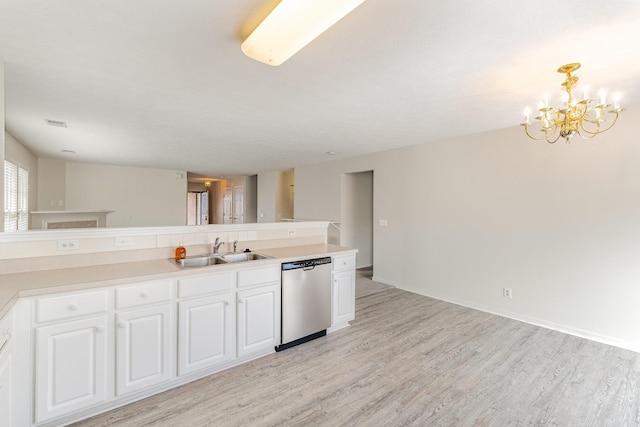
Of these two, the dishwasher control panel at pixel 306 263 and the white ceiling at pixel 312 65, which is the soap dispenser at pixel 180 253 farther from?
the white ceiling at pixel 312 65

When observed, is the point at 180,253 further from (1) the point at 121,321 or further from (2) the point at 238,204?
(2) the point at 238,204

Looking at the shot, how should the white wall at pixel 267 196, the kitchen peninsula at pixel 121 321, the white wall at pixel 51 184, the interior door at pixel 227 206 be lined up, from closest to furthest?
the kitchen peninsula at pixel 121 321 < the white wall at pixel 51 184 < the white wall at pixel 267 196 < the interior door at pixel 227 206

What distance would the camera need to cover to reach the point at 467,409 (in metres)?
1.97

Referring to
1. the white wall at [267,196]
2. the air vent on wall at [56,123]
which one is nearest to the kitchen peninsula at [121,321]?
the air vent on wall at [56,123]

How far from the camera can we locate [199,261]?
8.32 feet

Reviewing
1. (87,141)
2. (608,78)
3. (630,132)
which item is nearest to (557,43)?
(608,78)

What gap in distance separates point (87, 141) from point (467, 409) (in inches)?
232

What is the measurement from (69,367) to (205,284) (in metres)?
0.88

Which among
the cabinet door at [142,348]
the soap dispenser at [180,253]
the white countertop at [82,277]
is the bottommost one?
the cabinet door at [142,348]

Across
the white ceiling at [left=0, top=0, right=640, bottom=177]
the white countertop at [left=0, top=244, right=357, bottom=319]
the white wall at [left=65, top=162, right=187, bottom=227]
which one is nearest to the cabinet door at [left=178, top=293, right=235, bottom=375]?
the white countertop at [left=0, top=244, right=357, bottom=319]

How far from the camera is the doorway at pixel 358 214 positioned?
599 cm

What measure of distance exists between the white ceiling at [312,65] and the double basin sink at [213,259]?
150 centimetres

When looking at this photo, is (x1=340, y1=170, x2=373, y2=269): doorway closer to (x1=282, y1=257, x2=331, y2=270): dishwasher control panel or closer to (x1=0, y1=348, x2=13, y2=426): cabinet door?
(x1=282, y1=257, x2=331, y2=270): dishwasher control panel

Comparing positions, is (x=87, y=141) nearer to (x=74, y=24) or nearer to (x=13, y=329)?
(x=74, y=24)
